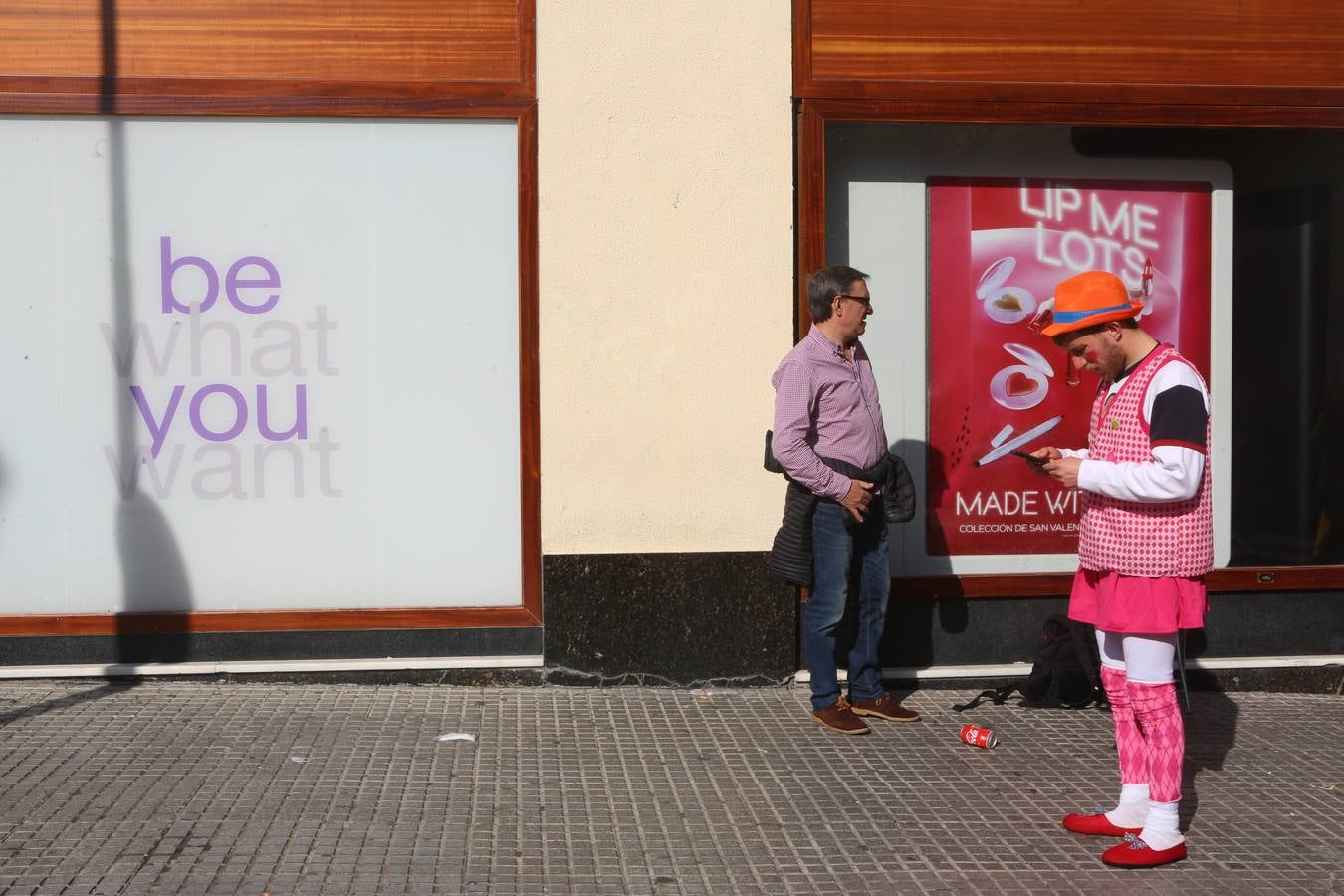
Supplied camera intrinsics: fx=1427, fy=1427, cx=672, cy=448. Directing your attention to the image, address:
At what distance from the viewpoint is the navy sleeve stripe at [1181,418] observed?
4188 millimetres

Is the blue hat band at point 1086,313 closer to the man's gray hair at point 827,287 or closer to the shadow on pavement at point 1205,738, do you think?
the man's gray hair at point 827,287

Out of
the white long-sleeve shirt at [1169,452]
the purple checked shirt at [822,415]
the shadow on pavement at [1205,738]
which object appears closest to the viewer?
the white long-sleeve shirt at [1169,452]

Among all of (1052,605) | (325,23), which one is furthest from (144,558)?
(1052,605)

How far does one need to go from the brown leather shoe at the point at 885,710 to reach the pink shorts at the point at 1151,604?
1845 millimetres

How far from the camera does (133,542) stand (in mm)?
6555

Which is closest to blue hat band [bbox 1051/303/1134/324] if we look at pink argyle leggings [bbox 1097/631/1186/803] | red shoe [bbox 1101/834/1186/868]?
pink argyle leggings [bbox 1097/631/1186/803]

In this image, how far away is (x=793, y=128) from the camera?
662 cm

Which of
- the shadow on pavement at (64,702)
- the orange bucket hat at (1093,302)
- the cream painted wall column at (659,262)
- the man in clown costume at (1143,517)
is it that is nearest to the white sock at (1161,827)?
the man in clown costume at (1143,517)

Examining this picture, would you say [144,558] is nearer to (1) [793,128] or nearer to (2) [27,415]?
(2) [27,415]

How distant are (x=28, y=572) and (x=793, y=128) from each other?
13.3ft

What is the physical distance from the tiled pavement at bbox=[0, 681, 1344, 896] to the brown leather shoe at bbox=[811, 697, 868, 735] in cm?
5

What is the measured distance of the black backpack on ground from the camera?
6.40 meters

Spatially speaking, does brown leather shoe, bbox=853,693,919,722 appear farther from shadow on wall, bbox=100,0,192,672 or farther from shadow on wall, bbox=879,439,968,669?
shadow on wall, bbox=100,0,192,672

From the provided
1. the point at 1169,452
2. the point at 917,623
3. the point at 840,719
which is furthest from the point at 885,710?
the point at 1169,452
